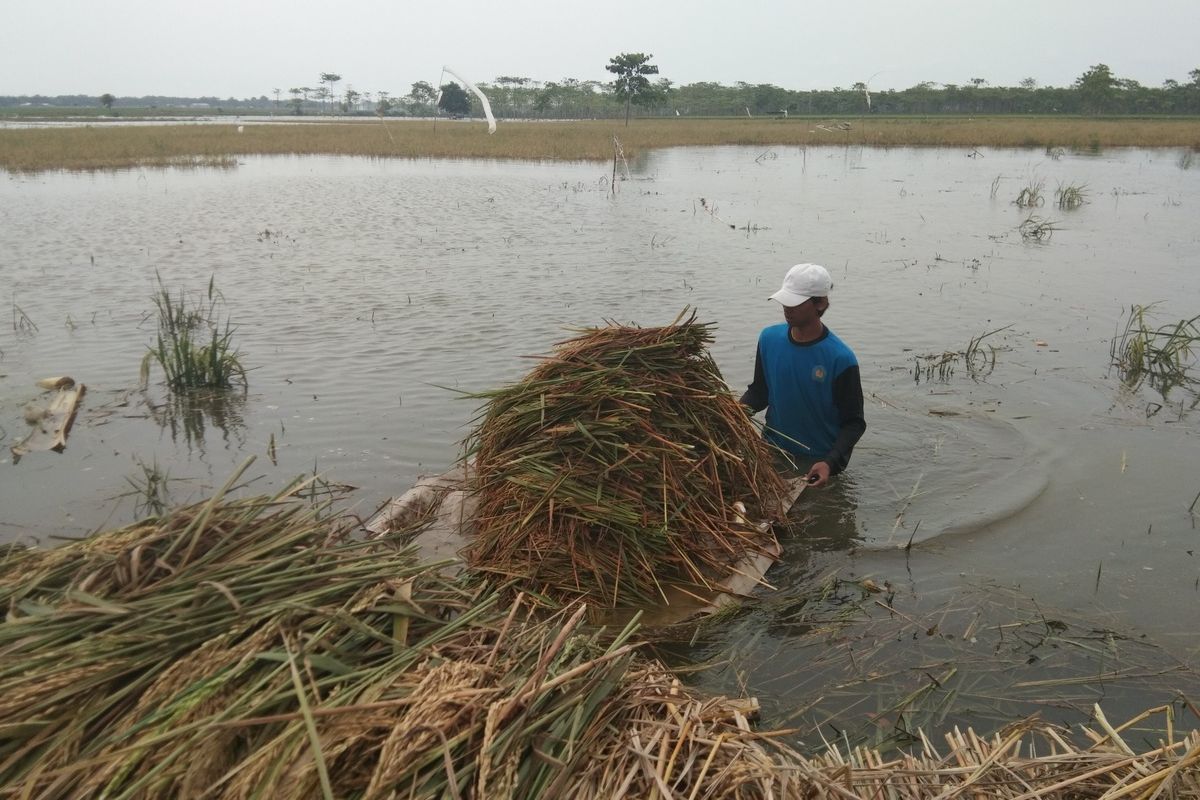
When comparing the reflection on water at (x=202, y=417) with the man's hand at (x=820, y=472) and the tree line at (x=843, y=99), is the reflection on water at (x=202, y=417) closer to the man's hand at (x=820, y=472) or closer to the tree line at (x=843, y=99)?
the man's hand at (x=820, y=472)

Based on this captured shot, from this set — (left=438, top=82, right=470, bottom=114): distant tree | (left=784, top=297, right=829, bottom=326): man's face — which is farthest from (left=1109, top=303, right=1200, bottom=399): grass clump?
(left=438, top=82, right=470, bottom=114): distant tree

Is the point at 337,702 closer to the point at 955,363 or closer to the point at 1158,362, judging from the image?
the point at 955,363

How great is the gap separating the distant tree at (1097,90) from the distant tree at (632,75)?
31707 mm

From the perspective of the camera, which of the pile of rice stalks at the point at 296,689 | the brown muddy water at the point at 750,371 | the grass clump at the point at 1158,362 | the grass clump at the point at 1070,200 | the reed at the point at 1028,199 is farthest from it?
the reed at the point at 1028,199

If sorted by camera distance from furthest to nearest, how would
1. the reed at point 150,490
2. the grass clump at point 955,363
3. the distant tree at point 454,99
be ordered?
the distant tree at point 454,99 < the grass clump at point 955,363 < the reed at point 150,490

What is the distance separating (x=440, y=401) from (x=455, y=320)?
8.68 feet

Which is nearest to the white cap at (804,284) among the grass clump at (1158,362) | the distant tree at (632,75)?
the grass clump at (1158,362)

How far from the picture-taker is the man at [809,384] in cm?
445

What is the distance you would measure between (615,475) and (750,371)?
455cm

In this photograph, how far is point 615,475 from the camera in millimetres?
3666

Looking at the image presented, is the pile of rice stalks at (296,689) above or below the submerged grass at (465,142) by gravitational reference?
below

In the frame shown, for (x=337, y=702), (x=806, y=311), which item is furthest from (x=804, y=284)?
(x=337, y=702)

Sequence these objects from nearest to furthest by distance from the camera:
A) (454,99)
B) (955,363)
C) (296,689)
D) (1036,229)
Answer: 1. (296,689)
2. (955,363)
3. (1036,229)
4. (454,99)

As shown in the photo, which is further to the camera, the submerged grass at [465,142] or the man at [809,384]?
the submerged grass at [465,142]
